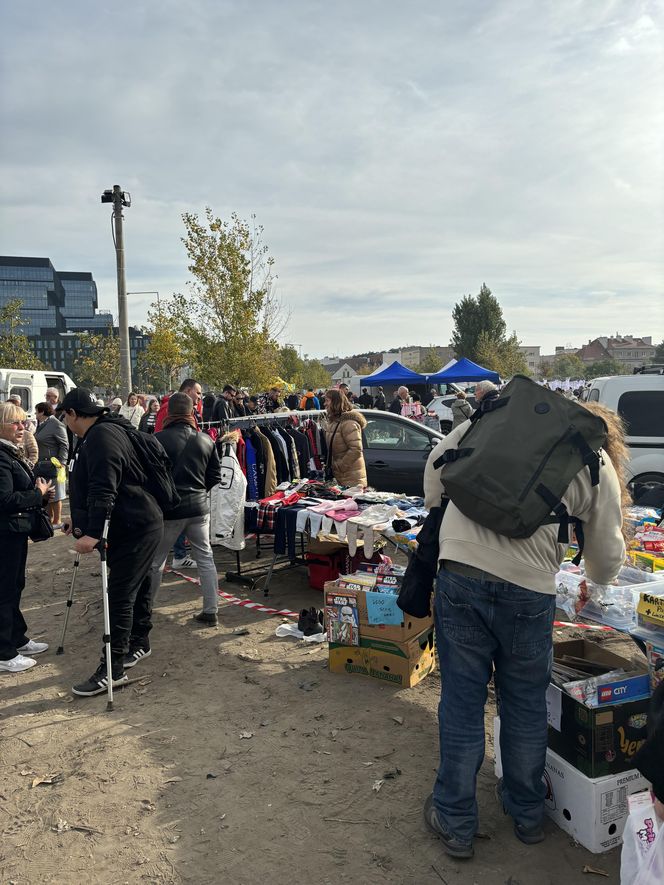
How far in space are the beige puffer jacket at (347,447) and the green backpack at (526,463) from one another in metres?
4.29

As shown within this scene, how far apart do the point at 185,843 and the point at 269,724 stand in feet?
3.45

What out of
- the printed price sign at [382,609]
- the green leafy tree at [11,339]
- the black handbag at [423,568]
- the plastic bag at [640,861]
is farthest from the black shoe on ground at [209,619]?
the green leafy tree at [11,339]

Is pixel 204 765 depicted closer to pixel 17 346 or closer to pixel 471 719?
pixel 471 719

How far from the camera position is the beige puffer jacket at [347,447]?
6.74 metres

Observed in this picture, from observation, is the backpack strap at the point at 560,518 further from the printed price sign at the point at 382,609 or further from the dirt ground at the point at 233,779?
the printed price sign at the point at 382,609

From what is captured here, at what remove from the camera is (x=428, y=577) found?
2850 millimetres

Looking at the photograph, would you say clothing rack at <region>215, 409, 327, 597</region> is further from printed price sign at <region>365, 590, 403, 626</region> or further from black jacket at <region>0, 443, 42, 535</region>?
black jacket at <region>0, 443, 42, 535</region>

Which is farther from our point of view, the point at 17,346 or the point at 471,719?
the point at 17,346

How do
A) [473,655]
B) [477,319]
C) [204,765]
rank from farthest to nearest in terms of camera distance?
[477,319] → [204,765] → [473,655]

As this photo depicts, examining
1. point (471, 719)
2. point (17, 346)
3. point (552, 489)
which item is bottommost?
point (471, 719)

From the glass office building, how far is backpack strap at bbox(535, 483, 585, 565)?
110 meters

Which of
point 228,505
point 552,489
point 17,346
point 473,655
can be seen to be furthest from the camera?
point 17,346

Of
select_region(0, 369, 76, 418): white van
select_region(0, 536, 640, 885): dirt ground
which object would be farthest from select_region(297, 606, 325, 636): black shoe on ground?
select_region(0, 369, 76, 418): white van

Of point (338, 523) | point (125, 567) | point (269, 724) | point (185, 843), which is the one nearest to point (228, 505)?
point (338, 523)
